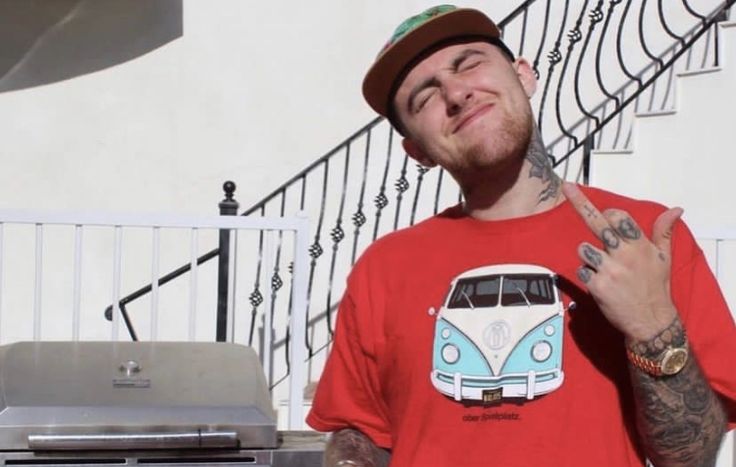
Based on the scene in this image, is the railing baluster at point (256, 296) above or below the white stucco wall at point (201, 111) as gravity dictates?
below

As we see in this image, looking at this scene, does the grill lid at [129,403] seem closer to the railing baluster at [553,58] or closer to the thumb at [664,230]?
the thumb at [664,230]

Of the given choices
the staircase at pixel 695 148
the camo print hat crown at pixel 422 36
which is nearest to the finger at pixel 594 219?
the camo print hat crown at pixel 422 36

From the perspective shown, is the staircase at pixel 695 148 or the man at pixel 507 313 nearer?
the man at pixel 507 313

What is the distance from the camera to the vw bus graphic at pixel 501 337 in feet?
4.96

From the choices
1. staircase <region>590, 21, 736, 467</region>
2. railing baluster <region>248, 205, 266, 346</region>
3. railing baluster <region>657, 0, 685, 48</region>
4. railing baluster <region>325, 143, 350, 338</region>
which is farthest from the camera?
railing baluster <region>325, 143, 350, 338</region>

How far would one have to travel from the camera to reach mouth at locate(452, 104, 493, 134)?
1.58m

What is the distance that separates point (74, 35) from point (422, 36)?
4.56m

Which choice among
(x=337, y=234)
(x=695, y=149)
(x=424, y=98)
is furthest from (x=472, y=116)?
(x=337, y=234)

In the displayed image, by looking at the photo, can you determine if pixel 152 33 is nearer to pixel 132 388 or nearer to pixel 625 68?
pixel 625 68

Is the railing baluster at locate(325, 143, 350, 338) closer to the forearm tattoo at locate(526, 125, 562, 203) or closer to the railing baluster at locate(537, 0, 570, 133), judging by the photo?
the railing baluster at locate(537, 0, 570, 133)

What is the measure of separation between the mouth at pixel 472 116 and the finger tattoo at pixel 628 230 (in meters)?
0.29

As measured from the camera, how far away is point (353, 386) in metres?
1.77

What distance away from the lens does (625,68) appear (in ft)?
19.3

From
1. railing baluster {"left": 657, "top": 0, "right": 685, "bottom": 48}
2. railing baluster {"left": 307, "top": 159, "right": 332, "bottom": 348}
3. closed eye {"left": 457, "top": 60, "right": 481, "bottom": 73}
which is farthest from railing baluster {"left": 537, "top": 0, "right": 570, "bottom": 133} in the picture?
closed eye {"left": 457, "top": 60, "right": 481, "bottom": 73}
